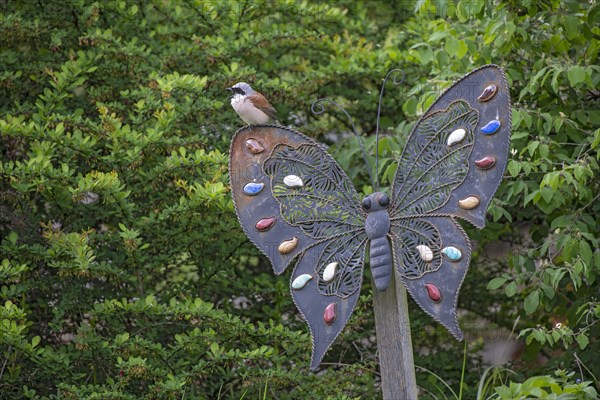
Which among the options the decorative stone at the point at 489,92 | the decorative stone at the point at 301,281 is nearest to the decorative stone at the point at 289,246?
the decorative stone at the point at 301,281

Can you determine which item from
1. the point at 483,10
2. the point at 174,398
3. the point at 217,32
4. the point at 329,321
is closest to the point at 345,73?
the point at 217,32

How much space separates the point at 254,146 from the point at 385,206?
0.63m

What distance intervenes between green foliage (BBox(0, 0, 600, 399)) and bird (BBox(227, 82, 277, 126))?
692 millimetres

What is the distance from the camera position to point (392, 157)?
574 cm

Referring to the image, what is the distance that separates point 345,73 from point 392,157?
1013 mm

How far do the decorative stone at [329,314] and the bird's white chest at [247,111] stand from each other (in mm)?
976

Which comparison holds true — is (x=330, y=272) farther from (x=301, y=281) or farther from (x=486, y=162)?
(x=486, y=162)

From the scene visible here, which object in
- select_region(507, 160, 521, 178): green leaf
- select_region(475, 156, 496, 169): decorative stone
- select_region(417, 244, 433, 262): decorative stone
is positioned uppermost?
select_region(475, 156, 496, 169): decorative stone

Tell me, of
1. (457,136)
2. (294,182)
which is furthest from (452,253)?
(294,182)

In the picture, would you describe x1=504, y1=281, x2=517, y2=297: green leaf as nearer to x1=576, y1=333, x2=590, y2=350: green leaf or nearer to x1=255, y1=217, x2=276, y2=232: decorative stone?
x1=576, y1=333, x2=590, y2=350: green leaf

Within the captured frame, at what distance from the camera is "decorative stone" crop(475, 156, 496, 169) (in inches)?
148

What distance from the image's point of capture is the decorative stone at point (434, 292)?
3.73 meters

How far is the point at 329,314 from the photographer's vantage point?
152 inches

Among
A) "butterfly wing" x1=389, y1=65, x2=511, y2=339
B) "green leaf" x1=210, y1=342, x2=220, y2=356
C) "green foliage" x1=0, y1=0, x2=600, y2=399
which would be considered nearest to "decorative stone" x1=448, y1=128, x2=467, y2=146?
"butterfly wing" x1=389, y1=65, x2=511, y2=339
